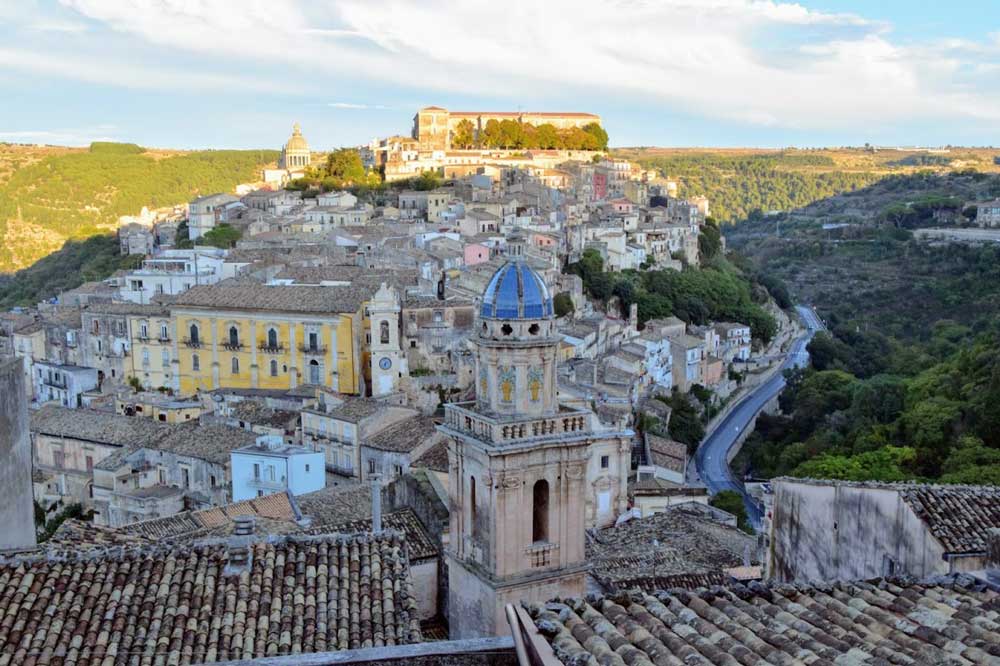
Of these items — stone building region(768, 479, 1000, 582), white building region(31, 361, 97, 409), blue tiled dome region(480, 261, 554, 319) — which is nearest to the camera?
stone building region(768, 479, 1000, 582)

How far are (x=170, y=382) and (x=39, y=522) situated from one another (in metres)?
10.2

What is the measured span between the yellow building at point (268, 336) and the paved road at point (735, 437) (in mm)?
14499

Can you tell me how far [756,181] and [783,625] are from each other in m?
167

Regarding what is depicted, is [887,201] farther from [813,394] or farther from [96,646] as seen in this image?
[96,646]

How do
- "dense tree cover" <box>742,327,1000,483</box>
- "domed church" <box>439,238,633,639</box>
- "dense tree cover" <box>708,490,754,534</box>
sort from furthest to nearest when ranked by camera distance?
"dense tree cover" <box>708,490,754,534</box> → "dense tree cover" <box>742,327,1000,483</box> → "domed church" <box>439,238,633,639</box>

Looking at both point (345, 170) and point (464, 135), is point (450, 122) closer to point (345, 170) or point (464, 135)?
point (464, 135)

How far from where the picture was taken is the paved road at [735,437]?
124ft

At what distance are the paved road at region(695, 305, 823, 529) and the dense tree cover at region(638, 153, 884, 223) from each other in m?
83.8

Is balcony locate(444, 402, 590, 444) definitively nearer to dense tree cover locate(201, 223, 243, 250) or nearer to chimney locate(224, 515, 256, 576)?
chimney locate(224, 515, 256, 576)

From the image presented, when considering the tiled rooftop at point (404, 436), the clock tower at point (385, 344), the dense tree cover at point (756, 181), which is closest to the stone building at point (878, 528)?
the tiled rooftop at point (404, 436)

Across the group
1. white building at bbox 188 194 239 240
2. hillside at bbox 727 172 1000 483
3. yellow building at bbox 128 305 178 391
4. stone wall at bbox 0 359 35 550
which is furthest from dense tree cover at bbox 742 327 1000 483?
white building at bbox 188 194 239 240

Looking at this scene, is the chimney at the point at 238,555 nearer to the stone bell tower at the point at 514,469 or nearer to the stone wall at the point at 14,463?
the stone wall at the point at 14,463

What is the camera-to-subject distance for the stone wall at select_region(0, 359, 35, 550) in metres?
10.2

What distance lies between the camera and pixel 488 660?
21.8 ft
